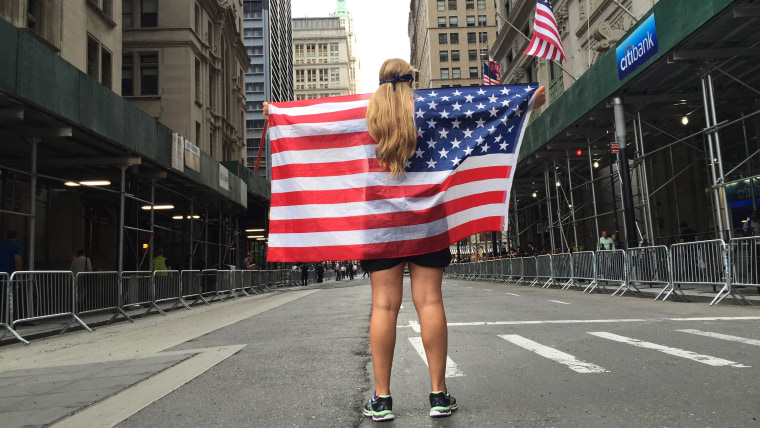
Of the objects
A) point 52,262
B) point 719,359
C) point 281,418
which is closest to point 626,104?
point 719,359

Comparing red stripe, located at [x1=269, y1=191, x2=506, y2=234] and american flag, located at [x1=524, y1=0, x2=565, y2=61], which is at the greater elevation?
american flag, located at [x1=524, y1=0, x2=565, y2=61]

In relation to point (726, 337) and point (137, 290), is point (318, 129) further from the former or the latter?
point (137, 290)

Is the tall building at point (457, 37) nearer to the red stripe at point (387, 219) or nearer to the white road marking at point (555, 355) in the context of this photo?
the white road marking at point (555, 355)

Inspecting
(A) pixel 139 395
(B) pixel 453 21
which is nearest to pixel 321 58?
(B) pixel 453 21

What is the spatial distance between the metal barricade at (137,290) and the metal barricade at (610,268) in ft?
37.4

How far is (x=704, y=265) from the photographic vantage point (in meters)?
11.4

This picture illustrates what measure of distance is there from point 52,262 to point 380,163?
60.2ft

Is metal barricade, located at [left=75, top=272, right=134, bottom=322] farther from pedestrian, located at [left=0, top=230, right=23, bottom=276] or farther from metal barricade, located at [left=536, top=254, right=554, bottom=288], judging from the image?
metal barricade, located at [left=536, top=254, right=554, bottom=288]

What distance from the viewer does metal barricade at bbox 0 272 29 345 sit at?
8547 millimetres

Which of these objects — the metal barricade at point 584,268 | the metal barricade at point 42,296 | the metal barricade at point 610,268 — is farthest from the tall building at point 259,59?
the metal barricade at point 42,296

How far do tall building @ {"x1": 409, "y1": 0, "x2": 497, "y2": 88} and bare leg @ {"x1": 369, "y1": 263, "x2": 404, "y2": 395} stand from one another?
9590 centimetres

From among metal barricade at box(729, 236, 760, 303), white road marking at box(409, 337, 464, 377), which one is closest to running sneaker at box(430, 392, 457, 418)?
white road marking at box(409, 337, 464, 377)

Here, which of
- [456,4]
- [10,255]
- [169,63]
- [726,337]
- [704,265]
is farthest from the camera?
[456,4]

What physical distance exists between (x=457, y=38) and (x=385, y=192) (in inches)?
3899
